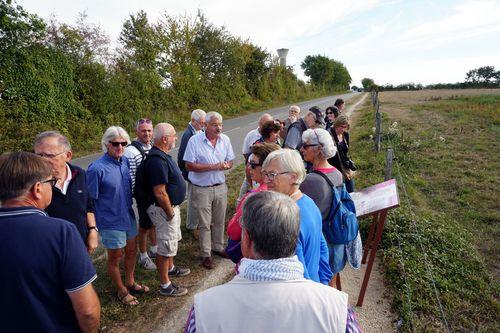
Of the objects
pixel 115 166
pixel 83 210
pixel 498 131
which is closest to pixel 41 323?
pixel 83 210

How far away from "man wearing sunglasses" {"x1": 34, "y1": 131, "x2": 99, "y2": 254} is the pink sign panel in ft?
8.83

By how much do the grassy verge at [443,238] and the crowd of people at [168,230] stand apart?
1194mm

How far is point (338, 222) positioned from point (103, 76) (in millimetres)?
14850

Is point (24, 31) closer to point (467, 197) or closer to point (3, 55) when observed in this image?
point (3, 55)

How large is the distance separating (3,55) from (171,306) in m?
11.5

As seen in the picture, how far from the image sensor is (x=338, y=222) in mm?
2838

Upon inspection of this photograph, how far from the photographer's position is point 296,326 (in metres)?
1.24

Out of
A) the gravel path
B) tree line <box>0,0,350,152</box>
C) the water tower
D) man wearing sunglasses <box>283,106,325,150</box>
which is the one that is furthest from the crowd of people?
the water tower

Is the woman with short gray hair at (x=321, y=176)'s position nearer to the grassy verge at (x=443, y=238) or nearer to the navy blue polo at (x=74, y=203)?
the grassy verge at (x=443, y=238)

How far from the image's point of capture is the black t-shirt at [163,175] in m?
3.40

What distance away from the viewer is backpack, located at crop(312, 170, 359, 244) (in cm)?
283

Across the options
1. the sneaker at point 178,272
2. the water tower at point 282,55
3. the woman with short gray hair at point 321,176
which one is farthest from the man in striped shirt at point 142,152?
the water tower at point 282,55

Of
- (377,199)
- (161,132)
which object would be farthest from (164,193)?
(377,199)

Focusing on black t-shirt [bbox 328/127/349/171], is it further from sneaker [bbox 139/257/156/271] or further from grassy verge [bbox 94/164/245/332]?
sneaker [bbox 139/257/156/271]
